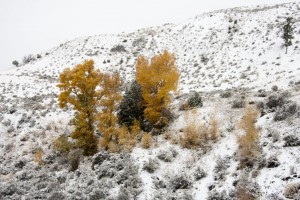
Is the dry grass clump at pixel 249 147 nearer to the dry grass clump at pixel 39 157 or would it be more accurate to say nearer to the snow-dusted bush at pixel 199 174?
the snow-dusted bush at pixel 199 174

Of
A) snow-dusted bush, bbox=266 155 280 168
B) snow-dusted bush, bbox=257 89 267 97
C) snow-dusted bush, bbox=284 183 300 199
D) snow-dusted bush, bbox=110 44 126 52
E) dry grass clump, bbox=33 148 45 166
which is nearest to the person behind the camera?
snow-dusted bush, bbox=284 183 300 199

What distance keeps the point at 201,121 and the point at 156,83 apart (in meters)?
5.33

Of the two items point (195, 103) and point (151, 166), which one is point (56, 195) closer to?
point (151, 166)

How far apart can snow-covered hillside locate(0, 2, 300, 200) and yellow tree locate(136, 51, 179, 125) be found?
207 cm

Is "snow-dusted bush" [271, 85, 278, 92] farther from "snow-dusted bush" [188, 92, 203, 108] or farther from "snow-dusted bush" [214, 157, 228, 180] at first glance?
"snow-dusted bush" [214, 157, 228, 180]

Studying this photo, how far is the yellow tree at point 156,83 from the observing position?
26.8 meters

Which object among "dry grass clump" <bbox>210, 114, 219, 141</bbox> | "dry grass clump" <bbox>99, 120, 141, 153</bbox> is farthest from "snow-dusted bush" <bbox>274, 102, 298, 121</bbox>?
"dry grass clump" <bbox>99, 120, 141, 153</bbox>

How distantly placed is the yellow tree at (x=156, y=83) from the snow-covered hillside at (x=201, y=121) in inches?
81.4

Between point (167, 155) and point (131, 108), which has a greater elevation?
point (131, 108)

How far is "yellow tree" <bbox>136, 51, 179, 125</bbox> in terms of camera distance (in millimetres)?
26766

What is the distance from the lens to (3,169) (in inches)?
1008

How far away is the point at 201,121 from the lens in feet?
83.3

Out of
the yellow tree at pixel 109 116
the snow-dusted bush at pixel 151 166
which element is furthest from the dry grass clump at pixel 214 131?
the yellow tree at pixel 109 116

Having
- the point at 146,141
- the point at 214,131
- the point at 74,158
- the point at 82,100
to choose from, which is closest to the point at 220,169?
the point at 214,131
